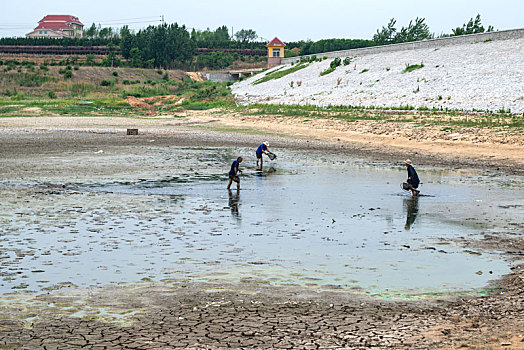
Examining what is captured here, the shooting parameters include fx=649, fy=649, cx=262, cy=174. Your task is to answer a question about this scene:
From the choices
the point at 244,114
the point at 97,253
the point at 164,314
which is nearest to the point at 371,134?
the point at 244,114

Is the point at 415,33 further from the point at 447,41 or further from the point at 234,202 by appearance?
the point at 234,202

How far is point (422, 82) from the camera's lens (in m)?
53.4

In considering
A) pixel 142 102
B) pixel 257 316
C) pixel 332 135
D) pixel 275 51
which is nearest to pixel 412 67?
pixel 332 135

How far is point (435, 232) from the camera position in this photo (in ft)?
50.3

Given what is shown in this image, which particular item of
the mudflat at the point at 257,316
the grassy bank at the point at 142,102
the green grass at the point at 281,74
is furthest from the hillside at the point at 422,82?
the mudflat at the point at 257,316

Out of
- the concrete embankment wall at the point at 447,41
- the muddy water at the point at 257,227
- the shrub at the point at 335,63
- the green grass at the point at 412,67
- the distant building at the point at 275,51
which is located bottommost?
the muddy water at the point at 257,227

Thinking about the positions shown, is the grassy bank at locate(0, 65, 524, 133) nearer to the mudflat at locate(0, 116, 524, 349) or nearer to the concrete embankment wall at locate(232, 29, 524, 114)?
the concrete embankment wall at locate(232, 29, 524, 114)

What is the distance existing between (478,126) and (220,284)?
92.0 ft

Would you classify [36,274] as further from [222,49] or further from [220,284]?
[222,49]

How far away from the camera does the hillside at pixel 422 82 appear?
44478 mm

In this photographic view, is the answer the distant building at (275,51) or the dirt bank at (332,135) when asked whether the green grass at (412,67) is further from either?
the distant building at (275,51)

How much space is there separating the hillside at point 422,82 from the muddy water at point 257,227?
20.5m

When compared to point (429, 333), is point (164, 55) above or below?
above

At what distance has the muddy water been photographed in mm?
11695
